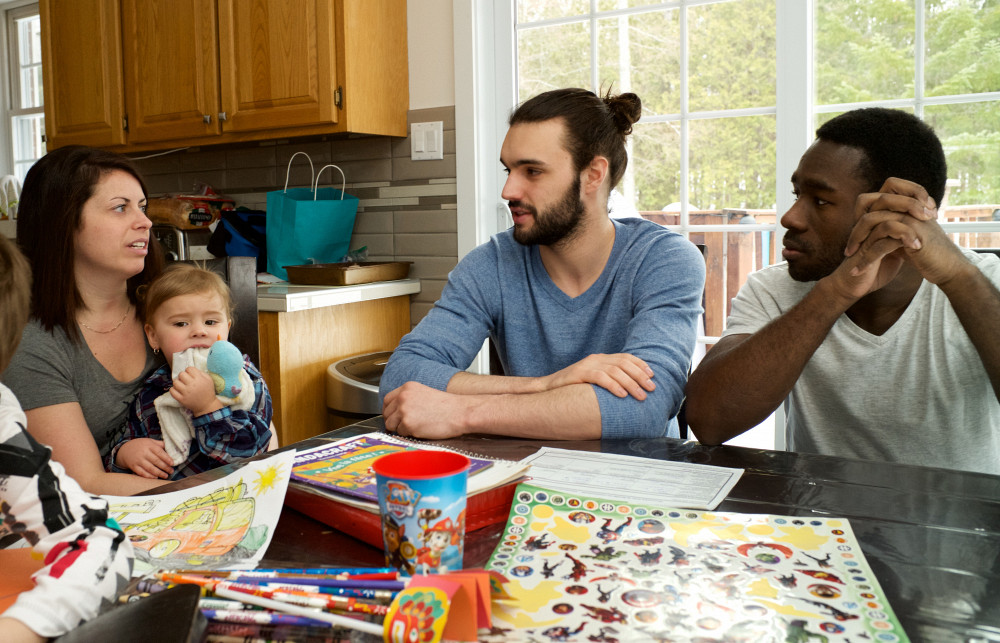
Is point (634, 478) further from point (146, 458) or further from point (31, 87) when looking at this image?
point (31, 87)

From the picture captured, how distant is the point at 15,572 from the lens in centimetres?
68

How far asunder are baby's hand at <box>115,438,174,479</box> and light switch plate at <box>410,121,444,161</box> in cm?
163

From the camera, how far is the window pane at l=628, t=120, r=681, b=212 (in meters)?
2.50

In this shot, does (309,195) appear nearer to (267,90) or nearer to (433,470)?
(267,90)

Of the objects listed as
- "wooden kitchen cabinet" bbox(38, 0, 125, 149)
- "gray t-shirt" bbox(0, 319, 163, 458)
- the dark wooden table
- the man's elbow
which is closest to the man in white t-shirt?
the man's elbow

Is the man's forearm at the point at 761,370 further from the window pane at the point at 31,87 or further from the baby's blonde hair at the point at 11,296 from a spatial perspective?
the window pane at the point at 31,87

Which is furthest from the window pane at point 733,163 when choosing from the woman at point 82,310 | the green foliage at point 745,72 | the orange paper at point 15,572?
the orange paper at point 15,572

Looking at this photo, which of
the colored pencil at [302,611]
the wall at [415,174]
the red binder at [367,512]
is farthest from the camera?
the wall at [415,174]

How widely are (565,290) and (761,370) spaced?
0.48 m

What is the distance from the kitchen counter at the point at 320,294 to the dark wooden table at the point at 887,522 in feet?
4.36

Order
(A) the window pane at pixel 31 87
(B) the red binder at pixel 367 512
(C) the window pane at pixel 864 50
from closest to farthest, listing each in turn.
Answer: (B) the red binder at pixel 367 512, (C) the window pane at pixel 864 50, (A) the window pane at pixel 31 87

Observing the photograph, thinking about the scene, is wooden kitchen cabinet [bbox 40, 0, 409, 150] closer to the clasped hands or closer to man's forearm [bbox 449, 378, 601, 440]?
man's forearm [bbox 449, 378, 601, 440]

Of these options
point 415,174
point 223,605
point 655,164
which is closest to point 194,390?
point 223,605

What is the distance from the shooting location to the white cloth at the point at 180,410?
1420 millimetres
